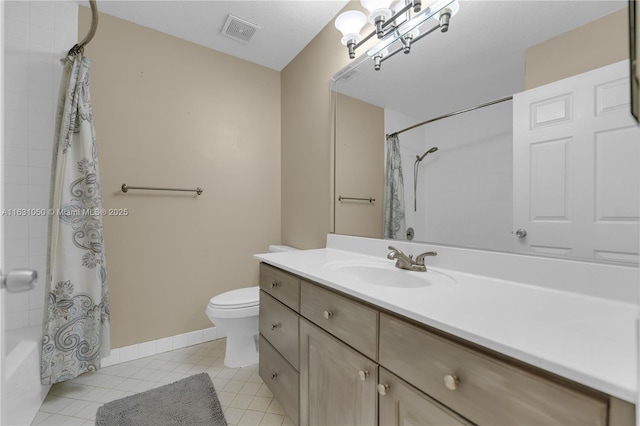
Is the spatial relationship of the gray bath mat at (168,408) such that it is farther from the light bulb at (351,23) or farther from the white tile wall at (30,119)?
the light bulb at (351,23)

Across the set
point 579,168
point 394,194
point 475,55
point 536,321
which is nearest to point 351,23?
point 475,55

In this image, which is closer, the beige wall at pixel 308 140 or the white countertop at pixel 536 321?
the white countertop at pixel 536 321

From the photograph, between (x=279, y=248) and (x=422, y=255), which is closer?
(x=422, y=255)

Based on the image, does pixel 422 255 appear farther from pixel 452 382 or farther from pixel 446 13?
pixel 446 13

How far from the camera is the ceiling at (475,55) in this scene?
2.80 feet

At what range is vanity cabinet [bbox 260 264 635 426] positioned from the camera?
46 centimetres

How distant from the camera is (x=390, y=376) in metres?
0.74

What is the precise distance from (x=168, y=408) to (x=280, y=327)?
743 mm

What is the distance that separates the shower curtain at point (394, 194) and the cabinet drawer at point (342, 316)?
23.0 inches

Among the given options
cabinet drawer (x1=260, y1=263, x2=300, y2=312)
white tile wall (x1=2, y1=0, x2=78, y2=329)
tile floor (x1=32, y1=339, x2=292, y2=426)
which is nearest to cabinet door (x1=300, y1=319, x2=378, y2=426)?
cabinet drawer (x1=260, y1=263, x2=300, y2=312)

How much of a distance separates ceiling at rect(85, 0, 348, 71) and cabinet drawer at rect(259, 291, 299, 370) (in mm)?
1720

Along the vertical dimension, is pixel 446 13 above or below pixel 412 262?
above

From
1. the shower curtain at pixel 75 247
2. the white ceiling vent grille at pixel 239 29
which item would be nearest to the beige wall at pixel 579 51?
the white ceiling vent grille at pixel 239 29

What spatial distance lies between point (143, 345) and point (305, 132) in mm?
1943
